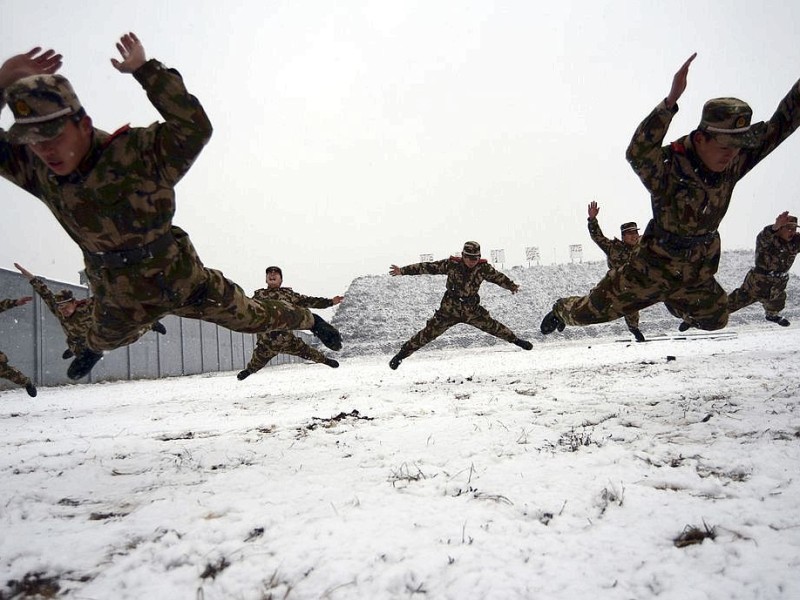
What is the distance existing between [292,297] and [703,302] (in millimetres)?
6173

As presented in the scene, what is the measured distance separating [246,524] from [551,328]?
5385 millimetres

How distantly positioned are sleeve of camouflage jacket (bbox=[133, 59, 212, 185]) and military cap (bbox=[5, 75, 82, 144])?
0.46m

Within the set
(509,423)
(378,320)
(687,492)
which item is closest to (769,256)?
(509,423)

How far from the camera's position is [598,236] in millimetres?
8164

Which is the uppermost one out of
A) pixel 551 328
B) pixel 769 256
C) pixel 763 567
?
pixel 769 256

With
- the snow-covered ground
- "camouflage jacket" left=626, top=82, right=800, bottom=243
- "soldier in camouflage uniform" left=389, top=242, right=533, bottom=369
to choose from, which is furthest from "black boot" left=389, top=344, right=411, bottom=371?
"camouflage jacket" left=626, top=82, right=800, bottom=243

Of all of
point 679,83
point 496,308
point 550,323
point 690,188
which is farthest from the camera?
point 496,308

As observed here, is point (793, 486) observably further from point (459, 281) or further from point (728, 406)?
point (459, 281)

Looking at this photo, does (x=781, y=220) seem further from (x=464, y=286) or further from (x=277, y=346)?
(x=277, y=346)

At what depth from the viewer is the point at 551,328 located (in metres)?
6.44

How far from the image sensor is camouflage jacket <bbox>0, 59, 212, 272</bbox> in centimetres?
294

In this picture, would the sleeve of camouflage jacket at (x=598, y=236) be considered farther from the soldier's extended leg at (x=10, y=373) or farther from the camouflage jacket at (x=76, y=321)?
the soldier's extended leg at (x=10, y=373)

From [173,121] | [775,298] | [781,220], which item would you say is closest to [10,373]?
[173,121]

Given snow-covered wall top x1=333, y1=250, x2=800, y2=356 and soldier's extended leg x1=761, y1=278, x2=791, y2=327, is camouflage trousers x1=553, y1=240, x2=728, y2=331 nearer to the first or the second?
soldier's extended leg x1=761, y1=278, x2=791, y2=327
